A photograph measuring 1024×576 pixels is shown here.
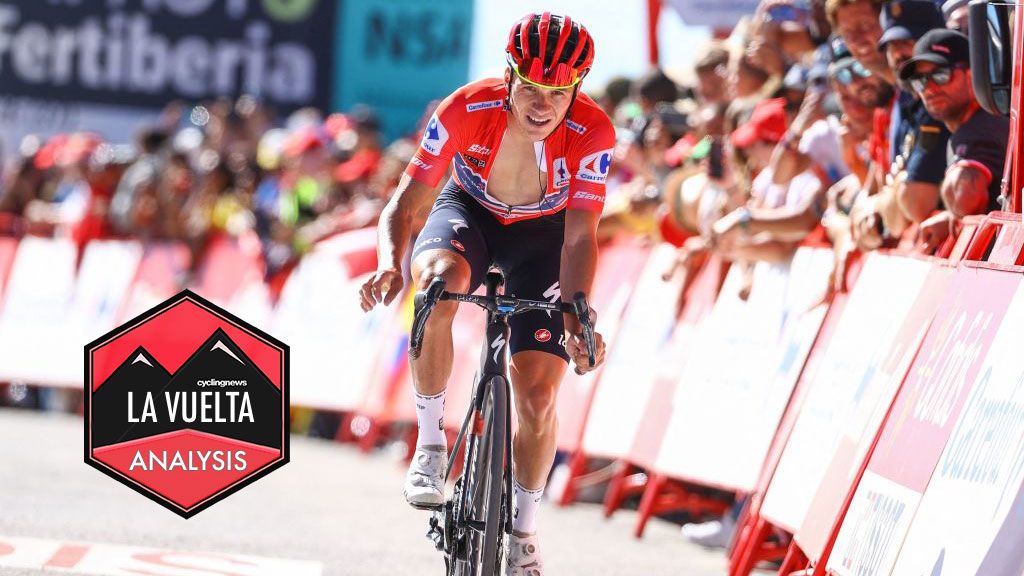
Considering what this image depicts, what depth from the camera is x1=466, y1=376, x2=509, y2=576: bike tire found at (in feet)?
19.7

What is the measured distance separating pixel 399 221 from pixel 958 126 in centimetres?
263

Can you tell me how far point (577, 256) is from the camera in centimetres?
632

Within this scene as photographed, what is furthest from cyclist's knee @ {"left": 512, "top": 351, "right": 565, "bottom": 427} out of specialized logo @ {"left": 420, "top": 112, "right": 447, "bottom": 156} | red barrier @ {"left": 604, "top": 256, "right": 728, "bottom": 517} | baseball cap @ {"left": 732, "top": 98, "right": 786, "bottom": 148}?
baseball cap @ {"left": 732, "top": 98, "right": 786, "bottom": 148}

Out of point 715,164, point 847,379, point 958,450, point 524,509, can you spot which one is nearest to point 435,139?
point 524,509

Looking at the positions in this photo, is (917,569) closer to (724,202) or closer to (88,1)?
(724,202)

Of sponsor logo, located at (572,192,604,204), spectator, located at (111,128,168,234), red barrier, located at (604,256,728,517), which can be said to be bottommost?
spectator, located at (111,128,168,234)

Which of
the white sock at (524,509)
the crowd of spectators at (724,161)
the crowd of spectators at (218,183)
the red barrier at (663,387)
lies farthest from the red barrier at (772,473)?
the crowd of spectators at (218,183)

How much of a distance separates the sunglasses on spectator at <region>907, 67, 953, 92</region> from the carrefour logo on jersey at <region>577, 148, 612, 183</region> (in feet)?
5.74

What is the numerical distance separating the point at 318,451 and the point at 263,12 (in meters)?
9.69

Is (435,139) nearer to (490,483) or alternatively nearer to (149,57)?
(490,483)

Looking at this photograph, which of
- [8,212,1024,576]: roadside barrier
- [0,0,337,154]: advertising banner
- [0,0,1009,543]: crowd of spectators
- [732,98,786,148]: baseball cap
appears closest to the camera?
[8,212,1024,576]: roadside barrier

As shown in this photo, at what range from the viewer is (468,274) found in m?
6.38

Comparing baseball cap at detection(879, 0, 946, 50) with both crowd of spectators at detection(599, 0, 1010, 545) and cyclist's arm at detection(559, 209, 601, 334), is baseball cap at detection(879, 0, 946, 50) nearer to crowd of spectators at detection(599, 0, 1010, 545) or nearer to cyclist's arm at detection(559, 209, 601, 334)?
crowd of spectators at detection(599, 0, 1010, 545)

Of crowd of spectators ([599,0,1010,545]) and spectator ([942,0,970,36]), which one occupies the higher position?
spectator ([942,0,970,36])
